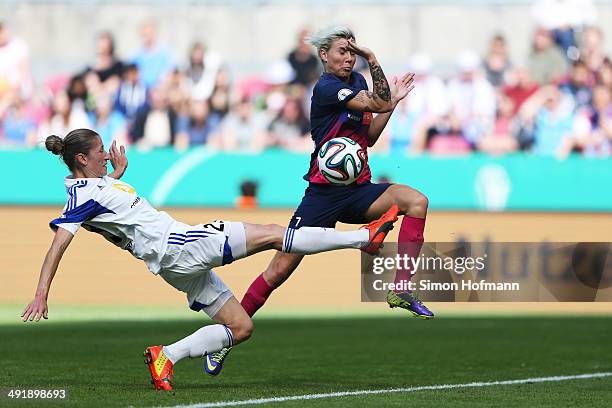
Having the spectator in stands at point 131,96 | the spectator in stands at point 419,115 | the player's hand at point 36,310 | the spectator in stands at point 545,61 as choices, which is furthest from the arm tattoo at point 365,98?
the spectator in stands at point 545,61

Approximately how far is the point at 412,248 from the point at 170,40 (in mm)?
13653

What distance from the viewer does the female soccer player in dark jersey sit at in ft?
29.2

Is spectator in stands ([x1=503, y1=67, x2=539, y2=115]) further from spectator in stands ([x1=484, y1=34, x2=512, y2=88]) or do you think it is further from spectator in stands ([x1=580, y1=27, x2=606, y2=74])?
spectator in stands ([x1=580, y1=27, x2=606, y2=74])

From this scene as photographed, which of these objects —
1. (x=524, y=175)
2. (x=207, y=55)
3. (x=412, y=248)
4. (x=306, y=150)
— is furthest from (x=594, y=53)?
(x=412, y=248)

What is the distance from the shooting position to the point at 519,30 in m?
22.1

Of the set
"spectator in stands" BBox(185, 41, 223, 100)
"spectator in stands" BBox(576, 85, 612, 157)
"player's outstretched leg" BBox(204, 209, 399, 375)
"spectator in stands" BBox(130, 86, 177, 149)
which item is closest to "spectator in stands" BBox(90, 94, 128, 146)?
"spectator in stands" BBox(130, 86, 177, 149)

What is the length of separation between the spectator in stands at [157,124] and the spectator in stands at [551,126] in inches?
238

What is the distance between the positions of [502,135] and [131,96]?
6.43 metres

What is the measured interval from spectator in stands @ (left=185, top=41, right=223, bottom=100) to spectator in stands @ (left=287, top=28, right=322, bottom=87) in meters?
1.37

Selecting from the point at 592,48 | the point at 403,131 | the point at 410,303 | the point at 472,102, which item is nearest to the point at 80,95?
the point at 403,131

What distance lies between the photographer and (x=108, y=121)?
66.1 feet

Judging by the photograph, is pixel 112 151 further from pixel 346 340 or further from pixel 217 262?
pixel 346 340

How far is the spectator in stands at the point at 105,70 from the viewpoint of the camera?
2047cm

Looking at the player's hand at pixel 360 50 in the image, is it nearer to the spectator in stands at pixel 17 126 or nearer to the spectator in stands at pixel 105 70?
the spectator in stands at pixel 105 70
